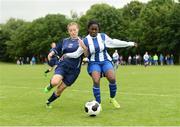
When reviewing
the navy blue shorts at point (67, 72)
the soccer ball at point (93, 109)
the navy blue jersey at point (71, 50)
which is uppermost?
the navy blue jersey at point (71, 50)

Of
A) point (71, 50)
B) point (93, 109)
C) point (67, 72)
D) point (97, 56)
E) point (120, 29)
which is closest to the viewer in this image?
point (93, 109)

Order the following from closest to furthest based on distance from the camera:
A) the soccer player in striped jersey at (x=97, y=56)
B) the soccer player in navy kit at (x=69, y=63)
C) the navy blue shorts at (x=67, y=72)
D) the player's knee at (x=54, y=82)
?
the soccer player in striped jersey at (x=97, y=56), the player's knee at (x=54, y=82), the soccer player in navy kit at (x=69, y=63), the navy blue shorts at (x=67, y=72)

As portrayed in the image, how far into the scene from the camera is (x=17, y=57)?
432 feet

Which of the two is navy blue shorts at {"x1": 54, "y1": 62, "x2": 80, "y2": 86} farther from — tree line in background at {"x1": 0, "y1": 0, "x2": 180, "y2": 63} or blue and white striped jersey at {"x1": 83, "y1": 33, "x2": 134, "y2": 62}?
tree line in background at {"x1": 0, "y1": 0, "x2": 180, "y2": 63}

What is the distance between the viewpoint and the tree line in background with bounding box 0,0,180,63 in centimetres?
9125

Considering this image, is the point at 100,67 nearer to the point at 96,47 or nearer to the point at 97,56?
the point at 97,56

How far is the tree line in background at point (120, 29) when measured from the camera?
91250 mm

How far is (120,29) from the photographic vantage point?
105 metres

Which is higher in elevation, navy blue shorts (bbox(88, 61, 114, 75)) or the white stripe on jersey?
the white stripe on jersey

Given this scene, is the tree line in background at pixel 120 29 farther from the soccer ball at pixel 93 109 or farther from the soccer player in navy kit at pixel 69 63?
the soccer ball at pixel 93 109

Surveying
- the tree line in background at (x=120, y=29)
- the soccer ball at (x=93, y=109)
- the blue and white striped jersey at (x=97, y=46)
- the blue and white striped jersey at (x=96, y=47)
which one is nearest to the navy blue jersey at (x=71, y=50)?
the blue and white striped jersey at (x=97, y=46)

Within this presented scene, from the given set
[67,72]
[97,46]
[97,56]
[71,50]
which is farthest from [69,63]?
[97,46]

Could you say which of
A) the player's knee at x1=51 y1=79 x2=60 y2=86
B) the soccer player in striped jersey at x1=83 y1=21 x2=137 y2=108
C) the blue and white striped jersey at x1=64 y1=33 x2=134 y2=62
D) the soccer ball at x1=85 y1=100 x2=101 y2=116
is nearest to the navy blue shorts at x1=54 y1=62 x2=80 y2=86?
the player's knee at x1=51 y1=79 x2=60 y2=86

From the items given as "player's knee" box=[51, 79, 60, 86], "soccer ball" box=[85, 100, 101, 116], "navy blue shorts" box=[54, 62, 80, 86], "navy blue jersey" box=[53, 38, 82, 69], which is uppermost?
"navy blue jersey" box=[53, 38, 82, 69]
